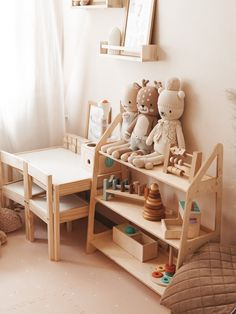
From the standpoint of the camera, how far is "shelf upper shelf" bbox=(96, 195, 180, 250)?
2140mm

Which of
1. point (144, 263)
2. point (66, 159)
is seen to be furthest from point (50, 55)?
point (144, 263)

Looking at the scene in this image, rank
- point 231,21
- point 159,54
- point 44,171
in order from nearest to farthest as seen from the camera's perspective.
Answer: point 231,21 < point 159,54 < point 44,171

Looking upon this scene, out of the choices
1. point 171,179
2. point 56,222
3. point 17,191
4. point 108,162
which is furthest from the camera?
point 17,191

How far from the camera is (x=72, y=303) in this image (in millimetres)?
2184

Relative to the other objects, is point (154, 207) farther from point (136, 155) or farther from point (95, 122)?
point (95, 122)

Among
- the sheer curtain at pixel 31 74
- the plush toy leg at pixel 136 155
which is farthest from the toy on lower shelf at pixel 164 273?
the sheer curtain at pixel 31 74

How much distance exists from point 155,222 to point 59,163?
2.79 feet

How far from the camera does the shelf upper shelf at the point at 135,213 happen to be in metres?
2.14

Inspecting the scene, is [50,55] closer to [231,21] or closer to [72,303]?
[231,21]

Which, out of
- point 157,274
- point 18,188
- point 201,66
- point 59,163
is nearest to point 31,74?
point 59,163

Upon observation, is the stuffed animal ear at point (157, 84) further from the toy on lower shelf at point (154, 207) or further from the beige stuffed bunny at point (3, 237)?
the beige stuffed bunny at point (3, 237)

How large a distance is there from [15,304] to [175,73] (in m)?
1.42

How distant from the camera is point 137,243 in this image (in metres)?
2.40


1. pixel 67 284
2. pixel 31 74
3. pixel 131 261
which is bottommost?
pixel 67 284
